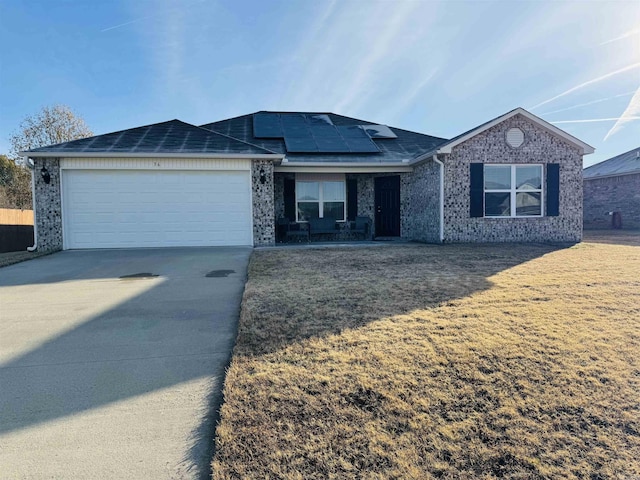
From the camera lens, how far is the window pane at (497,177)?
11.4 m

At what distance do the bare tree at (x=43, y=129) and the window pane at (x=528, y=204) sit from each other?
1010 inches

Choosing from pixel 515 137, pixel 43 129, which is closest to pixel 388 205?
pixel 515 137

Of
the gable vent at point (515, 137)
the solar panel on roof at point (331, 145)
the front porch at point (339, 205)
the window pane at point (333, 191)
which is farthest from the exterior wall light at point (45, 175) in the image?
the gable vent at point (515, 137)

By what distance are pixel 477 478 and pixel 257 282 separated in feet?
14.6

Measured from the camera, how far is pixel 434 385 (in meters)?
2.54

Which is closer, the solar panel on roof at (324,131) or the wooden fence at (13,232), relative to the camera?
the wooden fence at (13,232)

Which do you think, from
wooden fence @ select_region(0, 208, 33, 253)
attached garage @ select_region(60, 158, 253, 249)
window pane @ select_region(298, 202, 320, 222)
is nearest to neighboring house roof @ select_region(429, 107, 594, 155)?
window pane @ select_region(298, 202, 320, 222)

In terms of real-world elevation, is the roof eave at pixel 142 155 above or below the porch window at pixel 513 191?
above

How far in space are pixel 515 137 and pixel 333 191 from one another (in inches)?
246

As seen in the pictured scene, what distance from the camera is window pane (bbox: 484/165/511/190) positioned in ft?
37.4

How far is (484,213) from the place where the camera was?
11.4 meters

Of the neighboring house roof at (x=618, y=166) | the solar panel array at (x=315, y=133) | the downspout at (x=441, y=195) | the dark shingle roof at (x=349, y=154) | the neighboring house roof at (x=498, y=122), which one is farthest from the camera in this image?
the neighboring house roof at (x=618, y=166)

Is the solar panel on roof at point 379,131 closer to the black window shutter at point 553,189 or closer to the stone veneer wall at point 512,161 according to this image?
the stone veneer wall at point 512,161

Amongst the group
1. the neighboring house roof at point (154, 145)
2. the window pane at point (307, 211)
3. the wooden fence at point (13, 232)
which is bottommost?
the wooden fence at point (13, 232)
